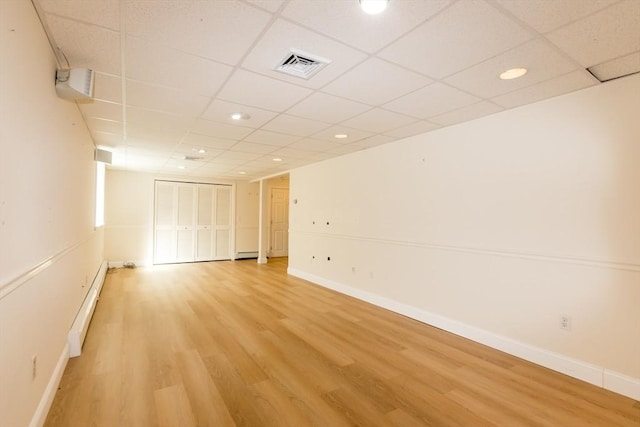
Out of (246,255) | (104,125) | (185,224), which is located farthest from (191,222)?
(104,125)

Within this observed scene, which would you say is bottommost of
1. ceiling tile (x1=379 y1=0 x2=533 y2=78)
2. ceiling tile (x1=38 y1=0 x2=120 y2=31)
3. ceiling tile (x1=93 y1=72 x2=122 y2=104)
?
ceiling tile (x1=93 y1=72 x2=122 y2=104)

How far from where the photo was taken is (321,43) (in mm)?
1922

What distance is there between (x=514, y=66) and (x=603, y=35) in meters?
0.49

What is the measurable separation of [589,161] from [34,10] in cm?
412

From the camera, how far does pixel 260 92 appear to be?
2684 mm

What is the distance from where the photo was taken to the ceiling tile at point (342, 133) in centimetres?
377

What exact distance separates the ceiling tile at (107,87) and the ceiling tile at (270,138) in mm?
1572

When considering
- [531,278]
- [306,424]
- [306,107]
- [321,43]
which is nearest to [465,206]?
[531,278]

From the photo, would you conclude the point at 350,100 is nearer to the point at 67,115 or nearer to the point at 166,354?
the point at 67,115

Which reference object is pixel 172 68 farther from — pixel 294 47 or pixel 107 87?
pixel 294 47

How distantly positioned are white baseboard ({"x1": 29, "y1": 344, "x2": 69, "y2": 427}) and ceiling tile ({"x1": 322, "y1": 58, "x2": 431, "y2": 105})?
3073mm

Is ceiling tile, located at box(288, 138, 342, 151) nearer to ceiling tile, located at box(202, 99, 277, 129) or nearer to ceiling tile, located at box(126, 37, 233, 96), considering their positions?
ceiling tile, located at box(202, 99, 277, 129)

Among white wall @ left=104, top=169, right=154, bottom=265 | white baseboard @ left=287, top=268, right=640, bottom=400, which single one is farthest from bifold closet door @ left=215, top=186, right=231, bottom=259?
white baseboard @ left=287, top=268, right=640, bottom=400

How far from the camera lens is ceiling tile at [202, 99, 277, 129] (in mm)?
2988
